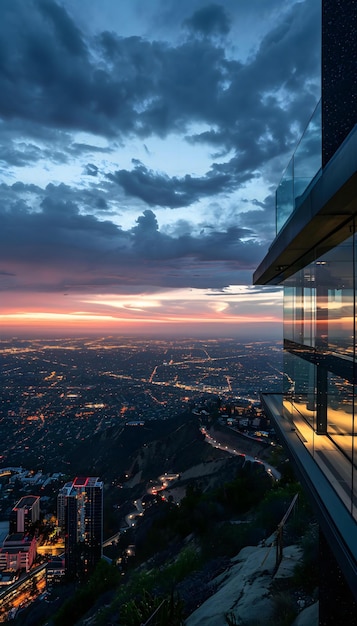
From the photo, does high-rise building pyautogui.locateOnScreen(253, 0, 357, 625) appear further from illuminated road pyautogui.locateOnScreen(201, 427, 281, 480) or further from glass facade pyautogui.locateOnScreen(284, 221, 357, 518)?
illuminated road pyautogui.locateOnScreen(201, 427, 281, 480)

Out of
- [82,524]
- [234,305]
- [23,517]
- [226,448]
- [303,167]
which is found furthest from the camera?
[234,305]

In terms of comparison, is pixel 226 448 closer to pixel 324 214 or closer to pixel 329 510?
pixel 329 510

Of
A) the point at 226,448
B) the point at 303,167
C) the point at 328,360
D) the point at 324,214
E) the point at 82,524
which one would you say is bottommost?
the point at 82,524

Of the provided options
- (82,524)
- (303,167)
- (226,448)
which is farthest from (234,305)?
(303,167)

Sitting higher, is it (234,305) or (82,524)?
(234,305)

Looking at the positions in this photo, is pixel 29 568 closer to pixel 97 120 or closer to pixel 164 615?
pixel 164 615

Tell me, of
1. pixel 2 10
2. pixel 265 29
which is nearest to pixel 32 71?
pixel 2 10

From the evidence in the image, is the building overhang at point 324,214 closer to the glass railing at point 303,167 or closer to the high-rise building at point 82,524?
the glass railing at point 303,167
